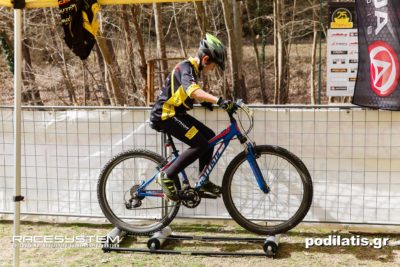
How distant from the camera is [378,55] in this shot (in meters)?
5.70

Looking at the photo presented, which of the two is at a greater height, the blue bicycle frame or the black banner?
the black banner

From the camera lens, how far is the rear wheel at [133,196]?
19.2ft

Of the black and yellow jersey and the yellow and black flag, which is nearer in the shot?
the yellow and black flag

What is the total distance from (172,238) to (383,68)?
287 centimetres

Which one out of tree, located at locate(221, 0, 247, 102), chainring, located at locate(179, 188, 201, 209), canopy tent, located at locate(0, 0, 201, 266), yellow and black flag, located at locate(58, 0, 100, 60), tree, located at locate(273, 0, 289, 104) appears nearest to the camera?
canopy tent, located at locate(0, 0, 201, 266)

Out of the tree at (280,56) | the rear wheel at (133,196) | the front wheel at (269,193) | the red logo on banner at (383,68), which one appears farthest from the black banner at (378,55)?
the tree at (280,56)

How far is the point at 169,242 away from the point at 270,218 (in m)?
1.17

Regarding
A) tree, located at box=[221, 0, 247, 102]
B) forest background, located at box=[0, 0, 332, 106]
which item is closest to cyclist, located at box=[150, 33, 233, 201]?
forest background, located at box=[0, 0, 332, 106]

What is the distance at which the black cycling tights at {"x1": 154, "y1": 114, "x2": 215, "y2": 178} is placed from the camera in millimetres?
5438

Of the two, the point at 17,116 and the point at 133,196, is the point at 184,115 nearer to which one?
the point at 133,196

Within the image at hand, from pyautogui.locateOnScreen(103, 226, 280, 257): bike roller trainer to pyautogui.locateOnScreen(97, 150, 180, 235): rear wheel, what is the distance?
0.12m

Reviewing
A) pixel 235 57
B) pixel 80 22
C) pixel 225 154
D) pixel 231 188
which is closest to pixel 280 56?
pixel 235 57

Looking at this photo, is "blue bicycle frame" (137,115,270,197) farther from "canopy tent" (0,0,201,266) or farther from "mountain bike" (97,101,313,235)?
"canopy tent" (0,0,201,266)

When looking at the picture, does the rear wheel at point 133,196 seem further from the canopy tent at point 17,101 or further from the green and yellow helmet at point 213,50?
the canopy tent at point 17,101
